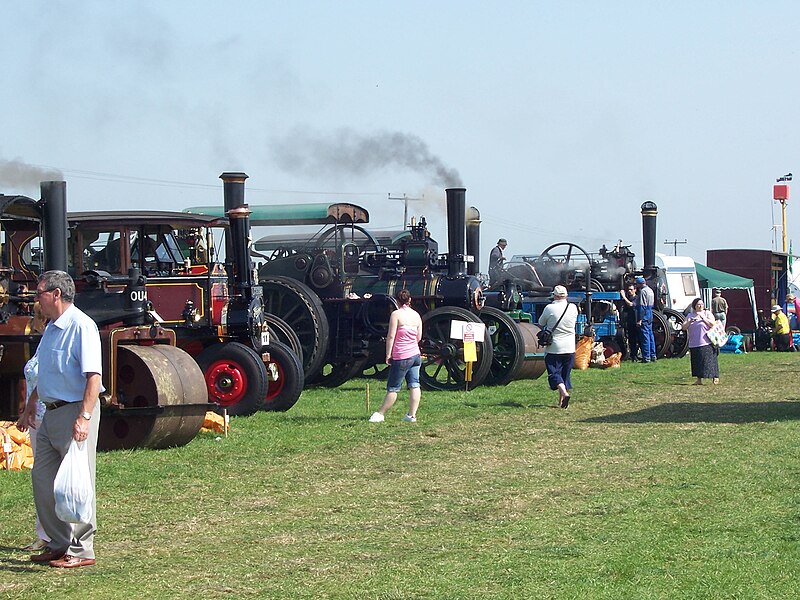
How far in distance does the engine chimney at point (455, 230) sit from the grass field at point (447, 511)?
502 cm

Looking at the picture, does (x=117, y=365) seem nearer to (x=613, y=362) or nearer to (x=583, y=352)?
(x=583, y=352)

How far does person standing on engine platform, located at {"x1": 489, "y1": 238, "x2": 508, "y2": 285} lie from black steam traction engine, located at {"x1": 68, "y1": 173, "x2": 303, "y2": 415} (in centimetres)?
1008

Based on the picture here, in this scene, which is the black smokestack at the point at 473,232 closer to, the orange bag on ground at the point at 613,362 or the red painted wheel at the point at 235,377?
the orange bag on ground at the point at 613,362

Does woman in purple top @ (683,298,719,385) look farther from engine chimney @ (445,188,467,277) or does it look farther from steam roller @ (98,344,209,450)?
steam roller @ (98,344,209,450)

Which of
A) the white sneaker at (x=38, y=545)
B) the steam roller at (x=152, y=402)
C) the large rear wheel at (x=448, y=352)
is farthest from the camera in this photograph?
the large rear wheel at (x=448, y=352)

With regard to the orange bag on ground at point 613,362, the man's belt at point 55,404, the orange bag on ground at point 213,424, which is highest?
the man's belt at point 55,404

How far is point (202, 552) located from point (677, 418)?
297 inches

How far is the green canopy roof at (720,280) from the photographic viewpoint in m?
34.1

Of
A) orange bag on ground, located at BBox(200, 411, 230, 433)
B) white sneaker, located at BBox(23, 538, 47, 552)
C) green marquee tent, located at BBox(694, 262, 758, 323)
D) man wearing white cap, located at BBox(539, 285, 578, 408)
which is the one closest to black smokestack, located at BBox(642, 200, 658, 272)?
green marquee tent, located at BBox(694, 262, 758, 323)

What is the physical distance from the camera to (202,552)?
6758 mm

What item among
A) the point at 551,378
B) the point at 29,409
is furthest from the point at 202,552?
the point at 551,378

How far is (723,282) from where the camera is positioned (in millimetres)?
34312

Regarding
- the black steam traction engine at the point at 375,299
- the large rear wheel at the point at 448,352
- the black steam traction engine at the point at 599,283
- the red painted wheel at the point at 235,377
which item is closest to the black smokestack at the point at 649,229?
the black steam traction engine at the point at 599,283

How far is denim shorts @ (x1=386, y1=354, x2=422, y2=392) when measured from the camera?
13.2 m
